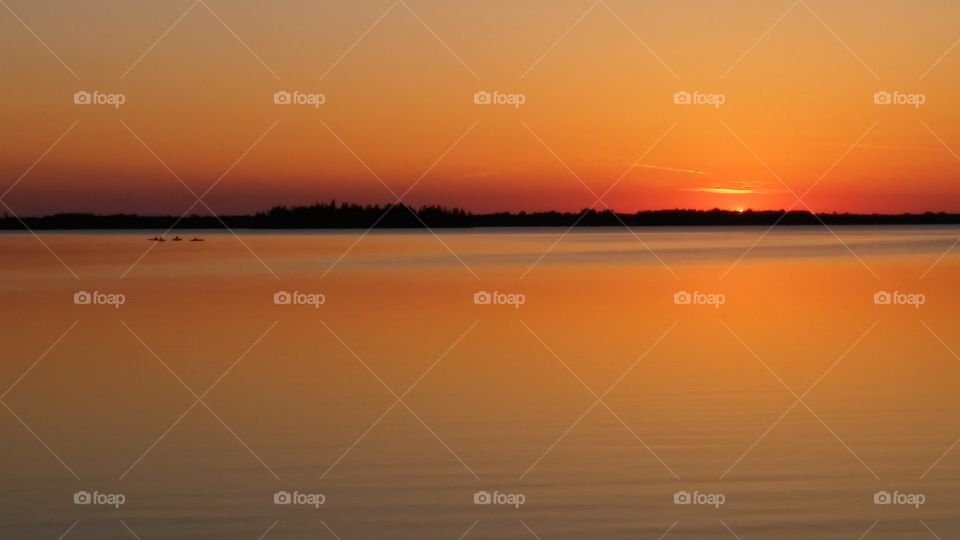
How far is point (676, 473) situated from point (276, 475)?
10.7 feet

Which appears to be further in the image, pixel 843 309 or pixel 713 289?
pixel 713 289

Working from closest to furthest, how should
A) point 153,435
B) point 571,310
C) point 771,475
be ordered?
point 771,475 < point 153,435 < point 571,310

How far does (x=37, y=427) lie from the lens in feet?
42.1

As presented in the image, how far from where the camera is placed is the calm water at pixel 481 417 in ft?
31.4

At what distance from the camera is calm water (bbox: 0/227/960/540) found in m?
9.57

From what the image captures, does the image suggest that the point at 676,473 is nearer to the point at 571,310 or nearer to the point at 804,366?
the point at 804,366

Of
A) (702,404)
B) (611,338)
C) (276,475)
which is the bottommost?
(276,475)

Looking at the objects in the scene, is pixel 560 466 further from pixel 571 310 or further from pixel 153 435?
pixel 571 310

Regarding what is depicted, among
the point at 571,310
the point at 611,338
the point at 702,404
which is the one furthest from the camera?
the point at 571,310

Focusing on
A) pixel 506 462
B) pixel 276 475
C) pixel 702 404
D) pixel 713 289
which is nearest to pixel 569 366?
pixel 702 404

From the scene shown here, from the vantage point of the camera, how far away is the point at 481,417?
13.1 metres

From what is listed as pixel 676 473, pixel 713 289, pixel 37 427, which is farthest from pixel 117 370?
pixel 713 289

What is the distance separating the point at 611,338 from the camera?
19438 mm

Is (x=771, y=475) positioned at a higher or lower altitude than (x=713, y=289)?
lower
